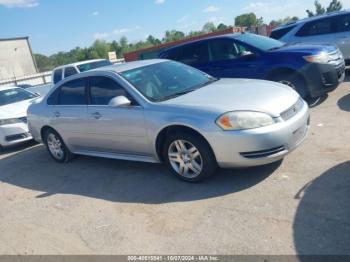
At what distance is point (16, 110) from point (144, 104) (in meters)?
5.18

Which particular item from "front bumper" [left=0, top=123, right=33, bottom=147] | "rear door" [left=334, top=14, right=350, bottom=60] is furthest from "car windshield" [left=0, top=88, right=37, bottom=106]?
"rear door" [left=334, top=14, right=350, bottom=60]

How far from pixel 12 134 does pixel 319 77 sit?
21.7 feet

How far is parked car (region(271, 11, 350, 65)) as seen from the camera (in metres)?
10.2

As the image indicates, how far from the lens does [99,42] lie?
10488 cm

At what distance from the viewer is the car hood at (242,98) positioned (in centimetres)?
452

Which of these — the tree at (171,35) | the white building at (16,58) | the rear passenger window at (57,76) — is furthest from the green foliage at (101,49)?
the rear passenger window at (57,76)

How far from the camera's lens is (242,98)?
4742mm

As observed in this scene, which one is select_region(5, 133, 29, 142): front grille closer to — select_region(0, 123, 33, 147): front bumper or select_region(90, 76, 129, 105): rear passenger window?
select_region(0, 123, 33, 147): front bumper

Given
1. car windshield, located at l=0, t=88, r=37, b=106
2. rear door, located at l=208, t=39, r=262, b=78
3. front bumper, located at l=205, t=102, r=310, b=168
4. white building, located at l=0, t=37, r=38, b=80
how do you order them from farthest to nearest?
white building, located at l=0, t=37, r=38, b=80, car windshield, located at l=0, t=88, r=37, b=106, rear door, located at l=208, t=39, r=262, b=78, front bumper, located at l=205, t=102, r=310, b=168

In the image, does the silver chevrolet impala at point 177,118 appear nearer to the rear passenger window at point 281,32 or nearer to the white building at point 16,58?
the rear passenger window at point 281,32

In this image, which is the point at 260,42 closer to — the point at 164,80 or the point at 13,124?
the point at 164,80

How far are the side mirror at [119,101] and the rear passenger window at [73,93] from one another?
109 cm

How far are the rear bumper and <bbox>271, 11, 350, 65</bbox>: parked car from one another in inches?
118

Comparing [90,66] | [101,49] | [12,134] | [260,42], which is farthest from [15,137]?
[101,49]
